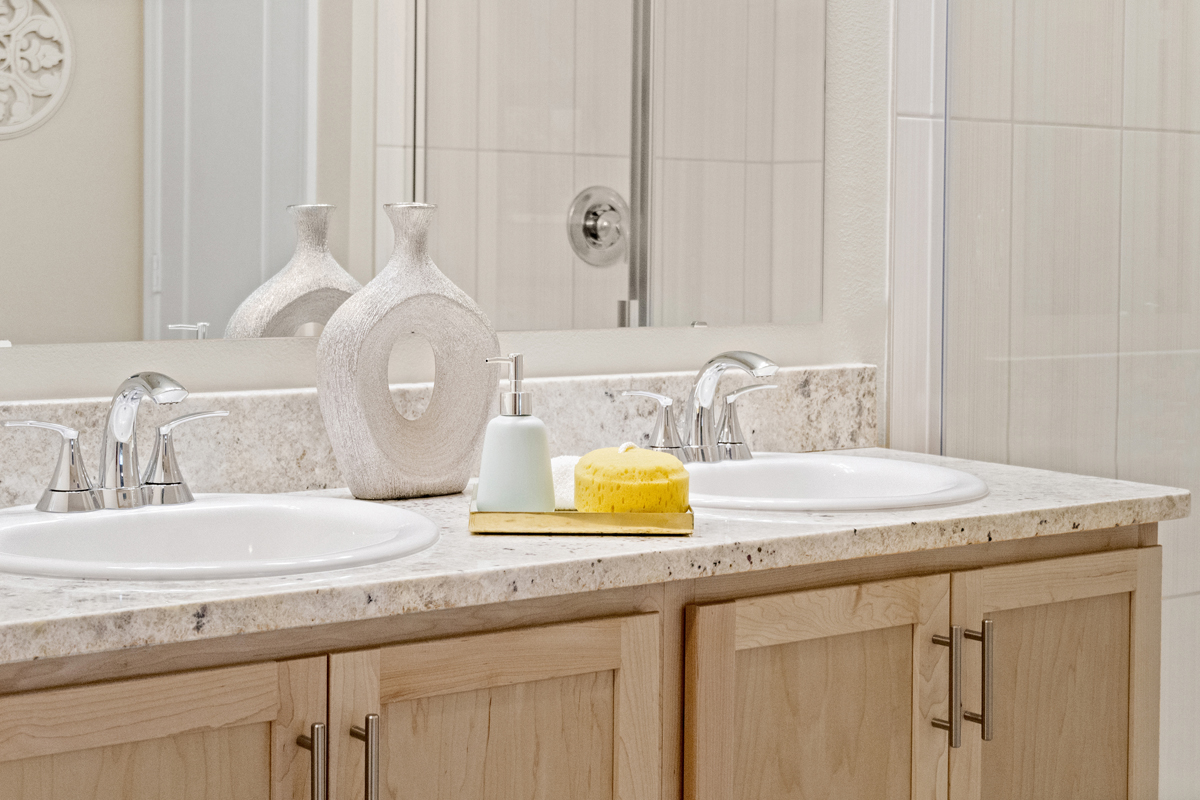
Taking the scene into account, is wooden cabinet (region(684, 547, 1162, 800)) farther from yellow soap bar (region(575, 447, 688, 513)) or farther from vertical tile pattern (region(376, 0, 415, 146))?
vertical tile pattern (region(376, 0, 415, 146))

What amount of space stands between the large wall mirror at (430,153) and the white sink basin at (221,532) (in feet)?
0.73

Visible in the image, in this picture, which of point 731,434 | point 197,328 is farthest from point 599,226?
point 197,328

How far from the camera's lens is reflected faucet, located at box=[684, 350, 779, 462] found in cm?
151

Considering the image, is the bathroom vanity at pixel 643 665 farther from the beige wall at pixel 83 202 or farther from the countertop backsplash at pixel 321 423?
the beige wall at pixel 83 202

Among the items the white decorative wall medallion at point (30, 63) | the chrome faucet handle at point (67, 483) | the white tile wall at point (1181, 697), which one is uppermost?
the white decorative wall medallion at point (30, 63)

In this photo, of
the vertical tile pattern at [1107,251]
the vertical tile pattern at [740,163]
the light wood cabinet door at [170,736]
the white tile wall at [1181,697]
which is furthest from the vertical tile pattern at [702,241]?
the light wood cabinet door at [170,736]

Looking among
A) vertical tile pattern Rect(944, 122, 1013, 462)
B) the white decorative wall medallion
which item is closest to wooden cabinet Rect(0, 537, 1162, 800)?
vertical tile pattern Rect(944, 122, 1013, 462)

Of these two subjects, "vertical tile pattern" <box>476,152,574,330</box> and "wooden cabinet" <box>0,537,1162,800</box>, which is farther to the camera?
"vertical tile pattern" <box>476,152,574,330</box>

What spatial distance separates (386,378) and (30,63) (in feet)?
1.49

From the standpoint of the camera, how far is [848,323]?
181 centimetres

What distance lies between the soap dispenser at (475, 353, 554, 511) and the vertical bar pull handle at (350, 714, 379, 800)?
0.29m

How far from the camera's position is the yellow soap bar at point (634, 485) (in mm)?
1177

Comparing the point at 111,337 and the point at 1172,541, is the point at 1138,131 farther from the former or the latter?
the point at 111,337

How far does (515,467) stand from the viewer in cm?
120
